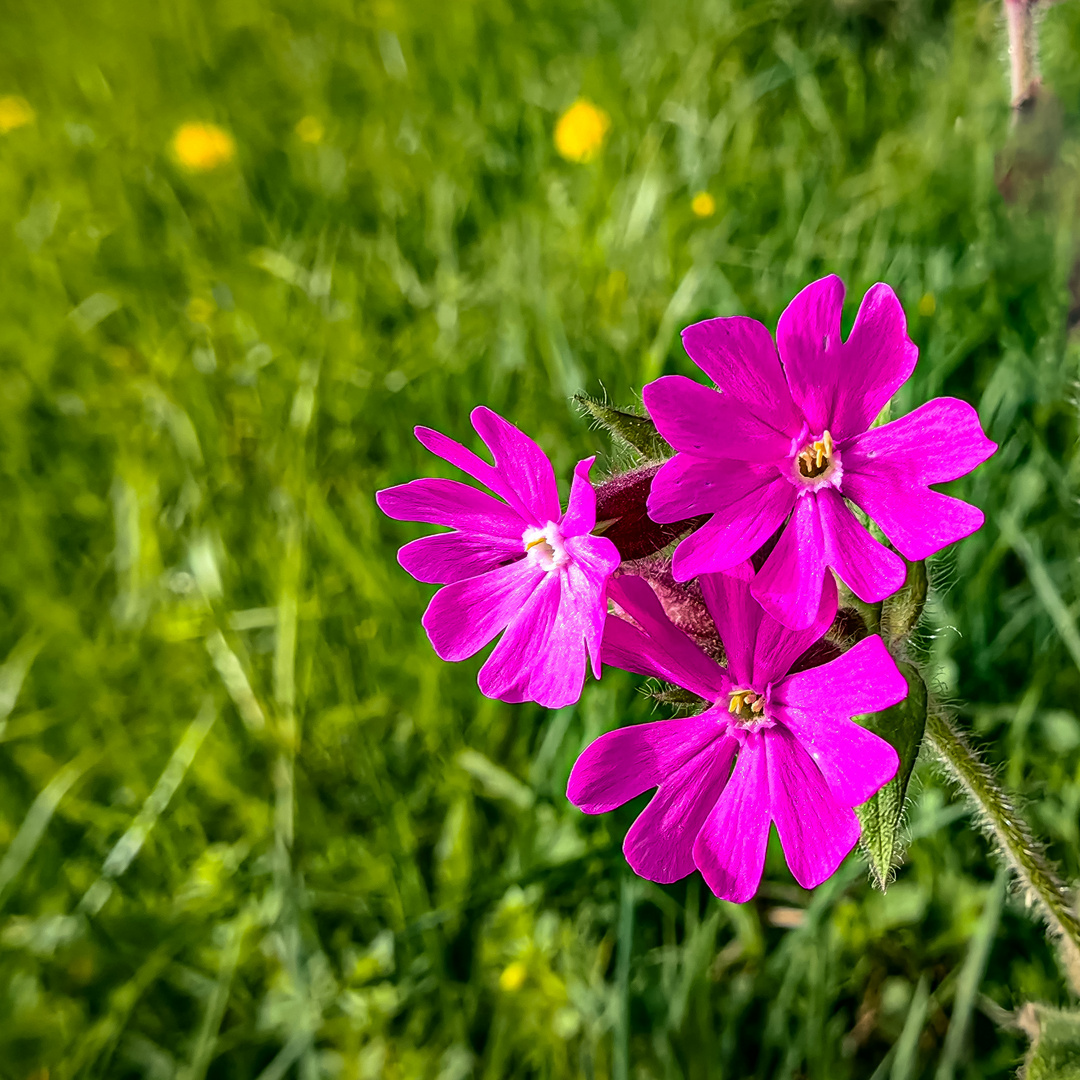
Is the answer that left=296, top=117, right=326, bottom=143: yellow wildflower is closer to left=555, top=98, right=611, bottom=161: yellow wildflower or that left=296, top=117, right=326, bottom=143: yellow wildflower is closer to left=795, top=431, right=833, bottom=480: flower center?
left=555, top=98, right=611, bottom=161: yellow wildflower

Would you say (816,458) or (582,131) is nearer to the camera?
(816,458)

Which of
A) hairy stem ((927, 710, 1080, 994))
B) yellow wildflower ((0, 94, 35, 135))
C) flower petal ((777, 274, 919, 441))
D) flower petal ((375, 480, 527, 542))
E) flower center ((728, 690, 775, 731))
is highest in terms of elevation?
yellow wildflower ((0, 94, 35, 135))

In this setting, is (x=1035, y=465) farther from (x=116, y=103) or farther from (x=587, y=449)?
(x=116, y=103)

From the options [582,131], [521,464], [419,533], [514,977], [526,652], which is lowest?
[514,977]

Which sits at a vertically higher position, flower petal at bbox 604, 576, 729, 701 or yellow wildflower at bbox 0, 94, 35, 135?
yellow wildflower at bbox 0, 94, 35, 135

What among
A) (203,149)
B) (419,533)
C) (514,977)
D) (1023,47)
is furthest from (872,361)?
(203,149)

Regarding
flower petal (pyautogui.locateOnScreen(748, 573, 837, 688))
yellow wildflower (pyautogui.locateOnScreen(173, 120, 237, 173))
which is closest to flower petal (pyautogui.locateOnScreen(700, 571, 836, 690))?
flower petal (pyautogui.locateOnScreen(748, 573, 837, 688))

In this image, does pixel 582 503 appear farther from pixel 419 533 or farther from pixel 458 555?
pixel 419 533
